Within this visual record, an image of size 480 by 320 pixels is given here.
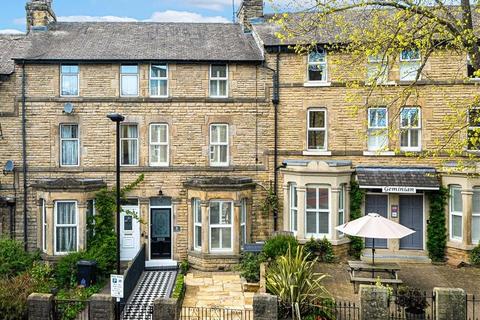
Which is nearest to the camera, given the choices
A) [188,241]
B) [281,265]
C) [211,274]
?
[281,265]

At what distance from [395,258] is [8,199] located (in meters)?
15.7

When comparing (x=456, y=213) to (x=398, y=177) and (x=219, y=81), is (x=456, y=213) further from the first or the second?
(x=219, y=81)

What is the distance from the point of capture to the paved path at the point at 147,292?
13242 millimetres

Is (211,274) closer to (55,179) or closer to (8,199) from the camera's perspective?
(55,179)

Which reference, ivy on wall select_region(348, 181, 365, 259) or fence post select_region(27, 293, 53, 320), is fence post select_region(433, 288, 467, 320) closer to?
ivy on wall select_region(348, 181, 365, 259)

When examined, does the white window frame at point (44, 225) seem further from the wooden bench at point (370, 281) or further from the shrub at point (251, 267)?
the wooden bench at point (370, 281)

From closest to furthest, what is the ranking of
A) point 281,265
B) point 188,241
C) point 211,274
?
1. point 281,265
2. point 211,274
3. point 188,241

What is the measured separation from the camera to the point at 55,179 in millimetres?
18516

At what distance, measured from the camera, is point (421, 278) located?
15.4 metres

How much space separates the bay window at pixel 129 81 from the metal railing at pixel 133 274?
20.7 feet

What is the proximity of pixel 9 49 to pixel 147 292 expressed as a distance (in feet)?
42.1

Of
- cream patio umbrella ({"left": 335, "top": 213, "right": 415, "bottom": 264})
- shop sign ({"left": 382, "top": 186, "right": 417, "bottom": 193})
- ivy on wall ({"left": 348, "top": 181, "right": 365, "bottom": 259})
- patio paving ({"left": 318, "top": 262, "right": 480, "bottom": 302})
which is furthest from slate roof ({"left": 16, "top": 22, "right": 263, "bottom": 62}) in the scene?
patio paving ({"left": 318, "top": 262, "right": 480, "bottom": 302})

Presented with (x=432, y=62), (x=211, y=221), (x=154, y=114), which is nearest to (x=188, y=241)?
(x=211, y=221)

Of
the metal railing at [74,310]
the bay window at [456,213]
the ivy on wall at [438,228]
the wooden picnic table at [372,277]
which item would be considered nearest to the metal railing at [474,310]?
the wooden picnic table at [372,277]
